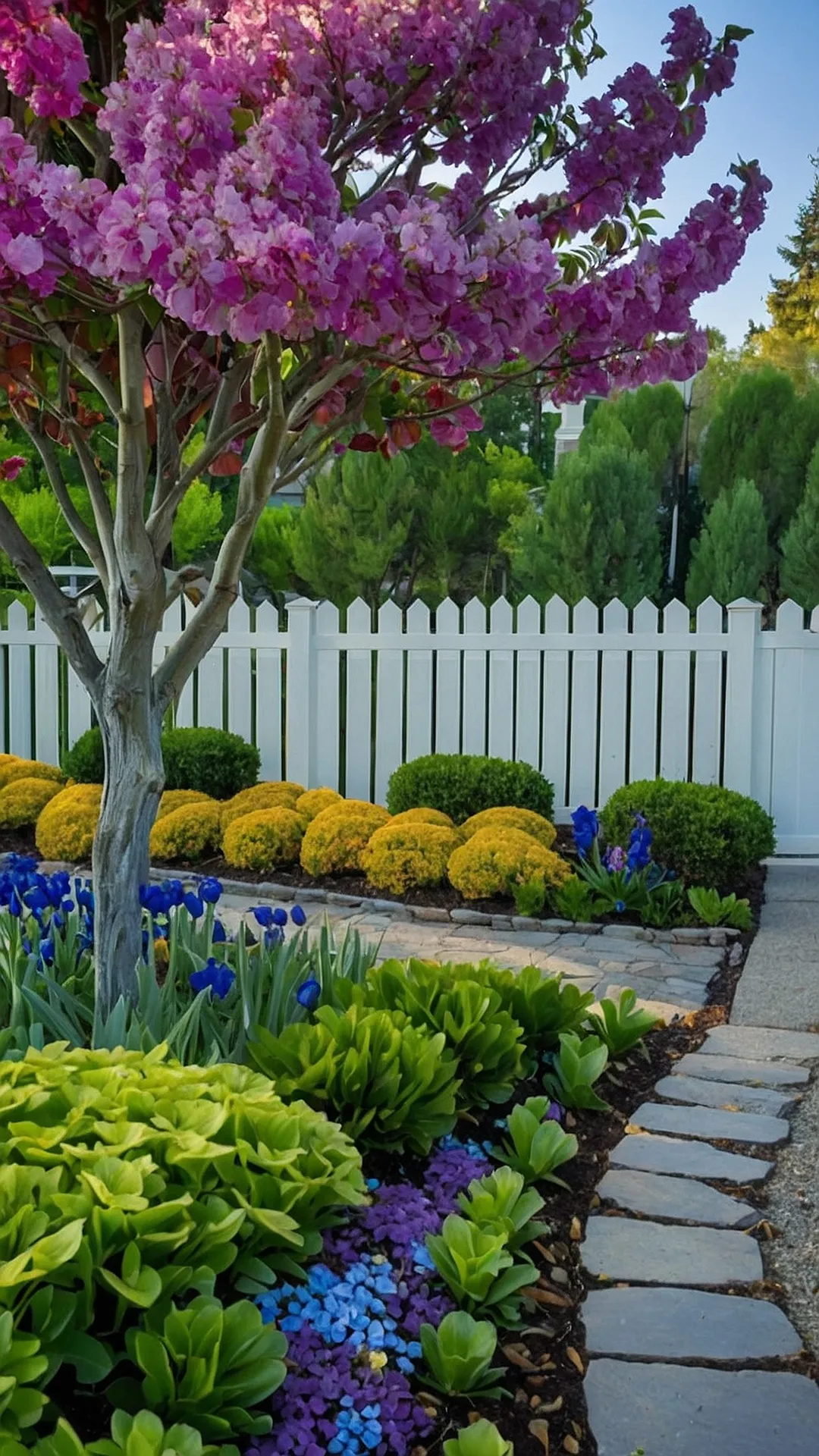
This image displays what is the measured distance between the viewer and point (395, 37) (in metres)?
1.90

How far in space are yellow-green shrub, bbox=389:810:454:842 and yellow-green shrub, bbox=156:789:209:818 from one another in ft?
3.52

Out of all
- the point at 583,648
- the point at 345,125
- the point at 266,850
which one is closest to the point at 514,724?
the point at 583,648

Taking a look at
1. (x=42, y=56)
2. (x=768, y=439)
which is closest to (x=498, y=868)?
(x=42, y=56)

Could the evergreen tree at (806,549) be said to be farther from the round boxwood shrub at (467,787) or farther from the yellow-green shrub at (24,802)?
the yellow-green shrub at (24,802)

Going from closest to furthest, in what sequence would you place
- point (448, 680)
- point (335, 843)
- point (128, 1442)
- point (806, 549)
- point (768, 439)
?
1. point (128, 1442)
2. point (335, 843)
3. point (448, 680)
4. point (806, 549)
5. point (768, 439)

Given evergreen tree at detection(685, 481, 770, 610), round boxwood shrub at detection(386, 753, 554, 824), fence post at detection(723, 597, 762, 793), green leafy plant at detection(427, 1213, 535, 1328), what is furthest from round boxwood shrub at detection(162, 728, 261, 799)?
evergreen tree at detection(685, 481, 770, 610)

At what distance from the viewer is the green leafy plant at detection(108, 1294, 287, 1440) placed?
1425mm

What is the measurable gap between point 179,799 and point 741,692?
292 centimetres

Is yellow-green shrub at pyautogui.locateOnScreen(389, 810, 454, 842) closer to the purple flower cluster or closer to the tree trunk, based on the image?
the tree trunk

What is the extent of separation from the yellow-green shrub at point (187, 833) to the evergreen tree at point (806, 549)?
609cm

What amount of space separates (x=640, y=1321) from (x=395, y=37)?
2.11 m

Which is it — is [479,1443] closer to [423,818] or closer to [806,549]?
[423,818]

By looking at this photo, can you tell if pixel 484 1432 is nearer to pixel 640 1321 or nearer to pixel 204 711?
pixel 640 1321

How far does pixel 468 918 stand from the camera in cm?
482
